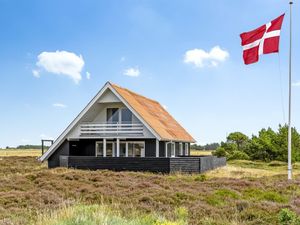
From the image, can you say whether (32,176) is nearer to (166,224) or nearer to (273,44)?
(273,44)

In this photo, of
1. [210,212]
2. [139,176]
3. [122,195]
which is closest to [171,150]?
[139,176]

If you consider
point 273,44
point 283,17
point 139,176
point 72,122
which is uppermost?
point 283,17

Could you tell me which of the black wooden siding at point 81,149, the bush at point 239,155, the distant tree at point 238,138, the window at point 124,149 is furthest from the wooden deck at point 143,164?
the distant tree at point 238,138

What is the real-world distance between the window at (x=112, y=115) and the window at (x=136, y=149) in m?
2.26

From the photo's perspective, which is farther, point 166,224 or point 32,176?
point 32,176

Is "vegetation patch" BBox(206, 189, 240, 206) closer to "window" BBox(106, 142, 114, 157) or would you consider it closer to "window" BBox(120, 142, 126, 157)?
"window" BBox(120, 142, 126, 157)

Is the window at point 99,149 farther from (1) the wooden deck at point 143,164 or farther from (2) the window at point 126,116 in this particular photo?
(1) the wooden deck at point 143,164

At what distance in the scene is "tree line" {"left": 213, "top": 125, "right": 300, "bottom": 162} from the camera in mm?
48281

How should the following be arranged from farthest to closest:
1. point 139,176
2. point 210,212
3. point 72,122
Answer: point 72,122 < point 139,176 < point 210,212

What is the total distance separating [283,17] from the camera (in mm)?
20750

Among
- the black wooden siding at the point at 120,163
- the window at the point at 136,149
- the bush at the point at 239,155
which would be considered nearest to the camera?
the black wooden siding at the point at 120,163

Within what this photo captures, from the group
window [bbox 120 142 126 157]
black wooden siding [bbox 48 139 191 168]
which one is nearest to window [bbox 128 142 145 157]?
window [bbox 120 142 126 157]

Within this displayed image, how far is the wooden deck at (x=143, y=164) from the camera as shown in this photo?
24484 mm

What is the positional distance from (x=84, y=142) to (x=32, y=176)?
35.9 feet
